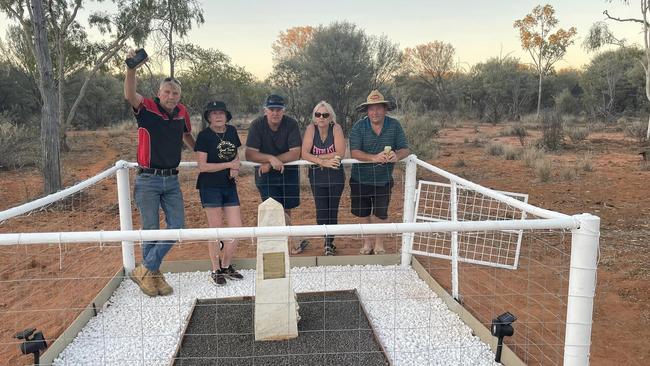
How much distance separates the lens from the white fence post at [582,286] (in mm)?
2279

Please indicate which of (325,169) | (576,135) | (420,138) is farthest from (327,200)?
(576,135)

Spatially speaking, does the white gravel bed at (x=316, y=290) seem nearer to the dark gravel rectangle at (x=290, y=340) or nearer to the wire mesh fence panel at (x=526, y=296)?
the dark gravel rectangle at (x=290, y=340)

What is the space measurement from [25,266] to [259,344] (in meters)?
3.52

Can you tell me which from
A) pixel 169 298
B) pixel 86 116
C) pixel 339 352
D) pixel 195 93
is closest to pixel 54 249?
pixel 169 298

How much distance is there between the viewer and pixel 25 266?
5.36 m

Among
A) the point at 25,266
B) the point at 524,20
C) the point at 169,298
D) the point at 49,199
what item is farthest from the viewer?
the point at 524,20

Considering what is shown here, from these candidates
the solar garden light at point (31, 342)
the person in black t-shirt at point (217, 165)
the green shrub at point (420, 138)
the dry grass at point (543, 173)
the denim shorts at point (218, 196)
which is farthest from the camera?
the green shrub at point (420, 138)

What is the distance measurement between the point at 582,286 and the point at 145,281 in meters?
3.54

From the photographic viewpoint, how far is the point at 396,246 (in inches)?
233

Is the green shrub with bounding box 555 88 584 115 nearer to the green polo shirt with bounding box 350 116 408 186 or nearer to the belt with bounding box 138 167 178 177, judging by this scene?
the green polo shirt with bounding box 350 116 408 186

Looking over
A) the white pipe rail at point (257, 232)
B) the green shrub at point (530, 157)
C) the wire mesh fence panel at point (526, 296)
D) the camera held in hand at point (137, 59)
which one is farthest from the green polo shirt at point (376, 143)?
the green shrub at point (530, 157)

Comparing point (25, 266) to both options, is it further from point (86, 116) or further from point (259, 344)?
point (86, 116)

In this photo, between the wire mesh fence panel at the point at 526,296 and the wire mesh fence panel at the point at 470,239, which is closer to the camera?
the wire mesh fence panel at the point at 526,296

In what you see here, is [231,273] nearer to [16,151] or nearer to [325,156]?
[325,156]
